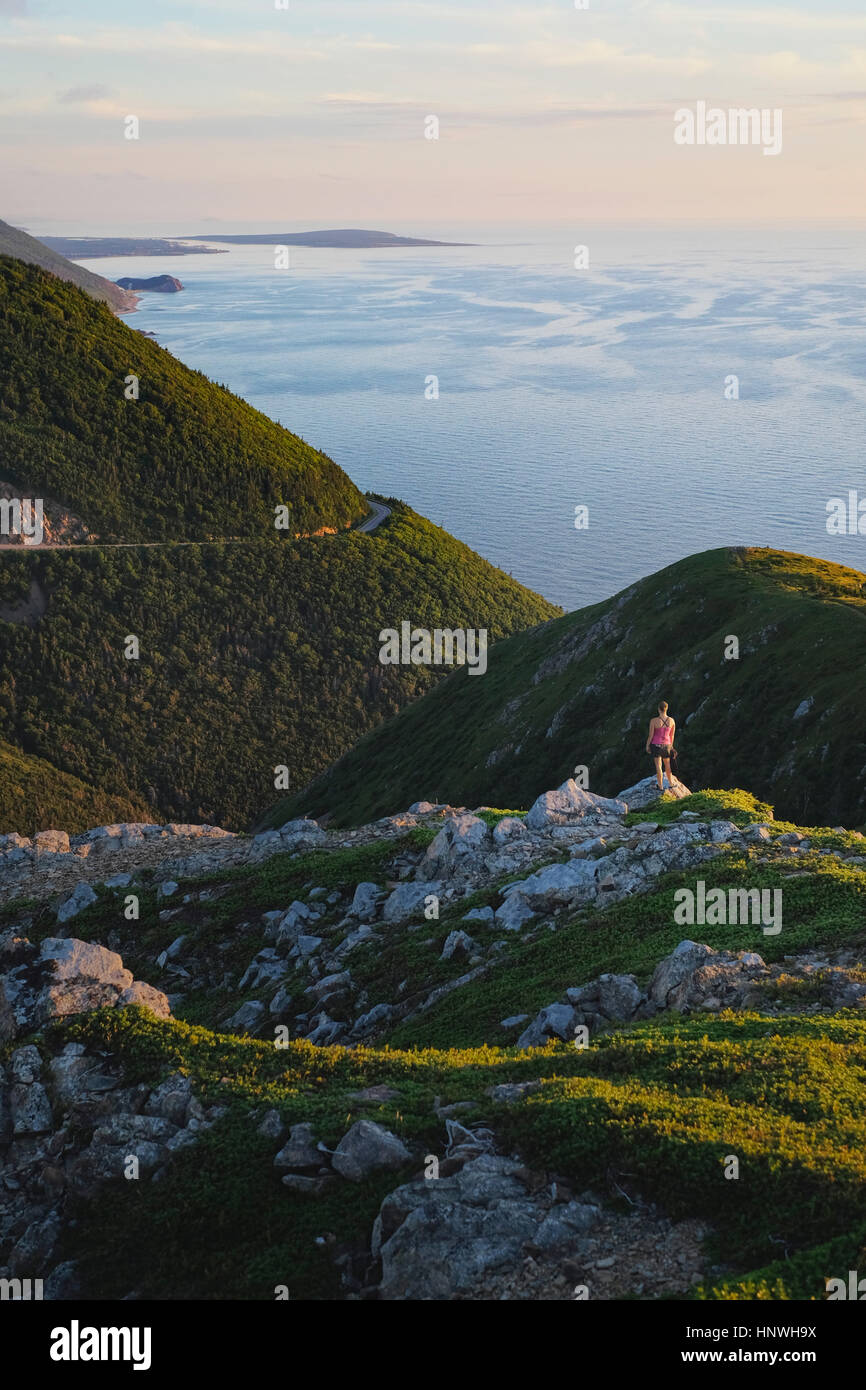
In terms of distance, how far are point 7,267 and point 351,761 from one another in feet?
444

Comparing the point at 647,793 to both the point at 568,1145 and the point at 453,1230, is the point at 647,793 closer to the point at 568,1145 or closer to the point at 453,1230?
the point at 568,1145

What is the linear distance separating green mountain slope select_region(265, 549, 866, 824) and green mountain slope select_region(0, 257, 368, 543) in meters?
74.5

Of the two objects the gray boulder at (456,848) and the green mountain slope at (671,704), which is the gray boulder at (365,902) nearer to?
the gray boulder at (456,848)

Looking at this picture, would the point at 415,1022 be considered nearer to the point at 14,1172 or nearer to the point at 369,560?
the point at 14,1172

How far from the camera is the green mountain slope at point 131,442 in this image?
147m

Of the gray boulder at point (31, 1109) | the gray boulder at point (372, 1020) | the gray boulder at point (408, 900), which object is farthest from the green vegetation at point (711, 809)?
the gray boulder at point (31, 1109)

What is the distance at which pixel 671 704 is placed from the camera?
5850cm

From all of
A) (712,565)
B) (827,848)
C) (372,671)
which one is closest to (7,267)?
(372,671)

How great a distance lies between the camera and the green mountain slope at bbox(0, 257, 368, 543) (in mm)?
147125

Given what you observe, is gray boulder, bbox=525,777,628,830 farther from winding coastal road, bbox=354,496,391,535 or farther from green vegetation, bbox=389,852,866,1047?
winding coastal road, bbox=354,496,391,535

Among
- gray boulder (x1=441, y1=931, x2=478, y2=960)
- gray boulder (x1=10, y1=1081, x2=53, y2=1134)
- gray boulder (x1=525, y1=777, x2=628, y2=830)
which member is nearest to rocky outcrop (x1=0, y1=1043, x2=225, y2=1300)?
gray boulder (x1=10, y1=1081, x2=53, y2=1134)

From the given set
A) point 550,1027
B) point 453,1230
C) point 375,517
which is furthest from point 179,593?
point 453,1230

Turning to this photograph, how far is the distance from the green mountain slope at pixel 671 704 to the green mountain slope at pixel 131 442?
74491mm

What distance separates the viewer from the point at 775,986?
17.5m
